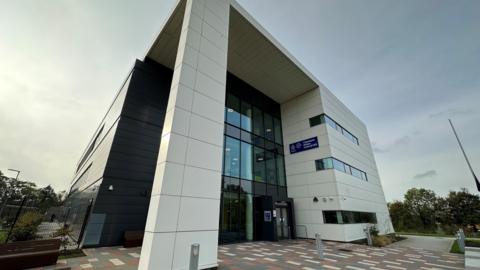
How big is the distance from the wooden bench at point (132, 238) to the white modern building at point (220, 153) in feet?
2.13

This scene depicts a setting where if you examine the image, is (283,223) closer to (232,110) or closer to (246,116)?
(246,116)

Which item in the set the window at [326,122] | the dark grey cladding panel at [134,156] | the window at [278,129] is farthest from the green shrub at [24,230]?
the window at [326,122]

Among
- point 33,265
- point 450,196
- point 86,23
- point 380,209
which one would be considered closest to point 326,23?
point 86,23

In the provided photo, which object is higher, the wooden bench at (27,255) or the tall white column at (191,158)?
the tall white column at (191,158)

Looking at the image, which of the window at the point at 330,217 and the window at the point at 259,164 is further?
the window at the point at 259,164

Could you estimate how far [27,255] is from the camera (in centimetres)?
531

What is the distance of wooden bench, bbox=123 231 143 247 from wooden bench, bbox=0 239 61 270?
3101 mm

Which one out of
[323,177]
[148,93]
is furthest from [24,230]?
[323,177]

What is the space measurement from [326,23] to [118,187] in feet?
51.9

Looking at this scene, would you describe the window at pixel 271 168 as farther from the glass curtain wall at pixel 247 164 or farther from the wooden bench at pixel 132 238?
the wooden bench at pixel 132 238

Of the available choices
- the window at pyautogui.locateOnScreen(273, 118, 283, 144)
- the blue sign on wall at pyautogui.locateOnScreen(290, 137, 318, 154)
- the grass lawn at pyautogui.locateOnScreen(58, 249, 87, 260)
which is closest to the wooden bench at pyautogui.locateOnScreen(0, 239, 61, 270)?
the grass lawn at pyautogui.locateOnScreen(58, 249, 87, 260)

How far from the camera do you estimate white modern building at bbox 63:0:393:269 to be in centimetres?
553

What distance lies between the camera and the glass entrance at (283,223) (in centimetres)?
1343

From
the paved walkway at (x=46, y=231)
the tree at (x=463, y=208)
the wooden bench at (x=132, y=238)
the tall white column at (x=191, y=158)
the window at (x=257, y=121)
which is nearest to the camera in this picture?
the tall white column at (x=191, y=158)
